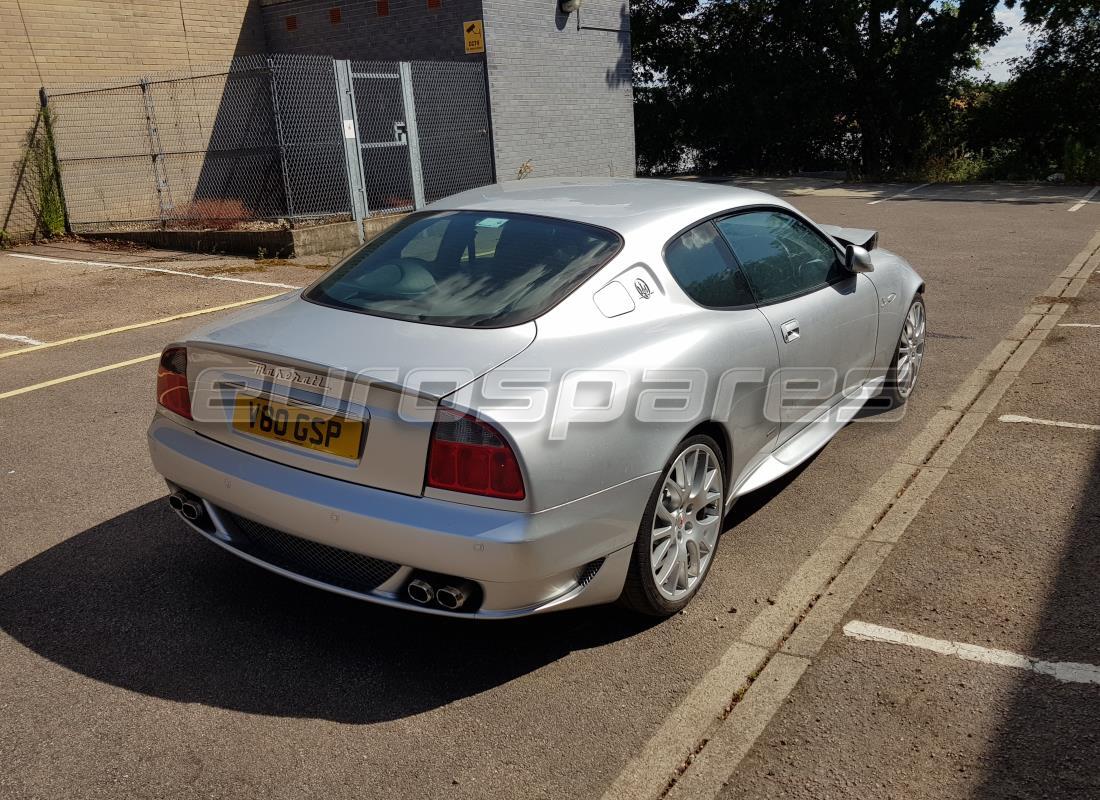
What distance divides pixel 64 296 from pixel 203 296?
1455mm

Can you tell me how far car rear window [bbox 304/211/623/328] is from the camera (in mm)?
3477

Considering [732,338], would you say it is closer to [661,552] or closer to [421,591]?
[661,552]

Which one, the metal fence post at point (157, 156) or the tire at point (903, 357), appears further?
the metal fence post at point (157, 156)

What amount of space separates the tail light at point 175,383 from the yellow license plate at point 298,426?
12.6 inches

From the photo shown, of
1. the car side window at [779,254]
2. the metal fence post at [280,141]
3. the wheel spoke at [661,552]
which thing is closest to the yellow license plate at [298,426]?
the wheel spoke at [661,552]

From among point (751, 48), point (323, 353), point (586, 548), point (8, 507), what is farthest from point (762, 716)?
point (751, 48)

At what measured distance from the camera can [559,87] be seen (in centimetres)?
1692

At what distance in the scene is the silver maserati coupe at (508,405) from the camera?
116 inches

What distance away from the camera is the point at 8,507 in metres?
4.57

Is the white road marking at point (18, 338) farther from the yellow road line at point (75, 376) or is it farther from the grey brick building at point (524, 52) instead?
the grey brick building at point (524, 52)

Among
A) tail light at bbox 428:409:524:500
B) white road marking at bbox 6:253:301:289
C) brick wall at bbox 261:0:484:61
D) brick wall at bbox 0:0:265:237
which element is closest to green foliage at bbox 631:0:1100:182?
brick wall at bbox 261:0:484:61

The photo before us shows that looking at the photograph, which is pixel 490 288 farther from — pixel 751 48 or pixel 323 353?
pixel 751 48

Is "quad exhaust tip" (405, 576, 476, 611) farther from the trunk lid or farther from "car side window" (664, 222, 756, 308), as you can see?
"car side window" (664, 222, 756, 308)

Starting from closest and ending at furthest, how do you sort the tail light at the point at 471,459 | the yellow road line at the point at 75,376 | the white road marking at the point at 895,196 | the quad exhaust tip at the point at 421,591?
the tail light at the point at 471,459
the quad exhaust tip at the point at 421,591
the yellow road line at the point at 75,376
the white road marking at the point at 895,196
